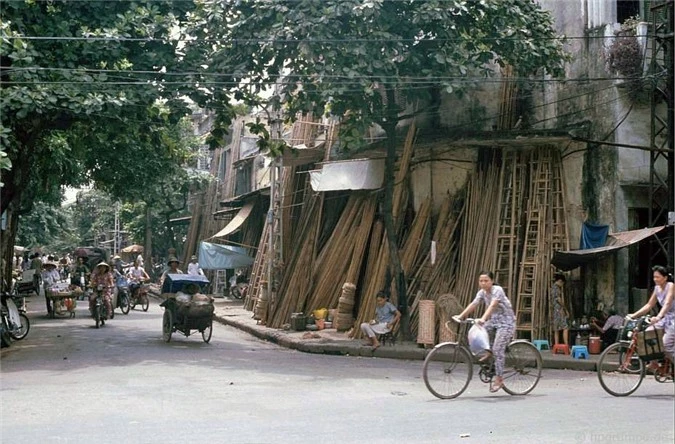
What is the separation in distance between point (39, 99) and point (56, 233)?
3147 centimetres

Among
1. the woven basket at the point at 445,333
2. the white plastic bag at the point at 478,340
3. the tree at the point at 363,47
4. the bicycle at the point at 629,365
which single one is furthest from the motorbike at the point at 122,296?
the bicycle at the point at 629,365

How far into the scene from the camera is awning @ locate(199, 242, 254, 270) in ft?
95.6

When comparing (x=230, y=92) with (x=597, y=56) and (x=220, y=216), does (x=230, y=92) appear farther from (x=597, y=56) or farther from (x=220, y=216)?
(x=220, y=216)

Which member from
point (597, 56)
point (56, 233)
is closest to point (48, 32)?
point (597, 56)

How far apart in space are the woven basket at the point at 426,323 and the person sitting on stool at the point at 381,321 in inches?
18.6

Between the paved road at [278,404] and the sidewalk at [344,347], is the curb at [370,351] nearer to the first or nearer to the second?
the sidewalk at [344,347]

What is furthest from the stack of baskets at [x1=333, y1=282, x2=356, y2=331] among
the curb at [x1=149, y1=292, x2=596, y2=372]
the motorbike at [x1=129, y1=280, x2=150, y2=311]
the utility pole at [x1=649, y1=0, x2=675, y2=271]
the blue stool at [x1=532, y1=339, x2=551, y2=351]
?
the motorbike at [x1=129, y1=280, x2=150, y2=311]

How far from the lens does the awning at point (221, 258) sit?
95.6 ft

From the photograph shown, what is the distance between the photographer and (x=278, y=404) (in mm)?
9156

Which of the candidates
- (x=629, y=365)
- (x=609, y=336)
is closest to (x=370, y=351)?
(x=609, y=336)

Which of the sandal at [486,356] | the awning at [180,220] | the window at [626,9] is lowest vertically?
the sandal at [486,356]

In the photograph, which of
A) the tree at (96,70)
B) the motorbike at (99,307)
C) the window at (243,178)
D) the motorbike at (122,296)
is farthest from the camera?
the window at (243,178)

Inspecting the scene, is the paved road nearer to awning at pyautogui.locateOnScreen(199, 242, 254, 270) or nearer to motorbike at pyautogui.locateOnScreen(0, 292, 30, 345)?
motorbike at pyautogui.locateOnScreen(0, 292, 30, 345)

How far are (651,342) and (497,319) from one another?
1929 millimetres
